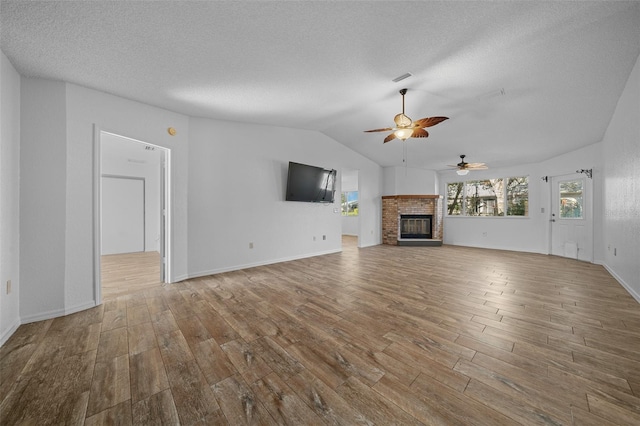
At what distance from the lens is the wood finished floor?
1.28 metres

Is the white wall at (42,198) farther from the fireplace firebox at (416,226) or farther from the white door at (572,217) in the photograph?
the white door at (572,217)

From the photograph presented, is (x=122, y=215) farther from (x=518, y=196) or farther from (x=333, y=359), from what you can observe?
(x=518, y=196)

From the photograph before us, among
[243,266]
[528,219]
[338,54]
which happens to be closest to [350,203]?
[528,219]

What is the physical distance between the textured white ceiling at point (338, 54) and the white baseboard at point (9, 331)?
2461 mm

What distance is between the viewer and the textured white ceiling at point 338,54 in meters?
1.87

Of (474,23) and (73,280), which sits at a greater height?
(474,23)

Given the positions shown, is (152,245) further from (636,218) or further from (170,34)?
(636,218)

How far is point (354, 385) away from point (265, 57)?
9.76 feet

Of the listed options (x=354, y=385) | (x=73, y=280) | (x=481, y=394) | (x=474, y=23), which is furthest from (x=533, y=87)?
(x=73, y=280)

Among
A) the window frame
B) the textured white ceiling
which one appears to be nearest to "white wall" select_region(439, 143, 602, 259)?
the window frame

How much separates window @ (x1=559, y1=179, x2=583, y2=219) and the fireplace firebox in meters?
3.12

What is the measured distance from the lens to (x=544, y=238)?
20.3 feet

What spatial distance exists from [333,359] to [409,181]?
23.7 feet

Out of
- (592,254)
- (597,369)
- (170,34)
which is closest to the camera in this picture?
(597,369)
